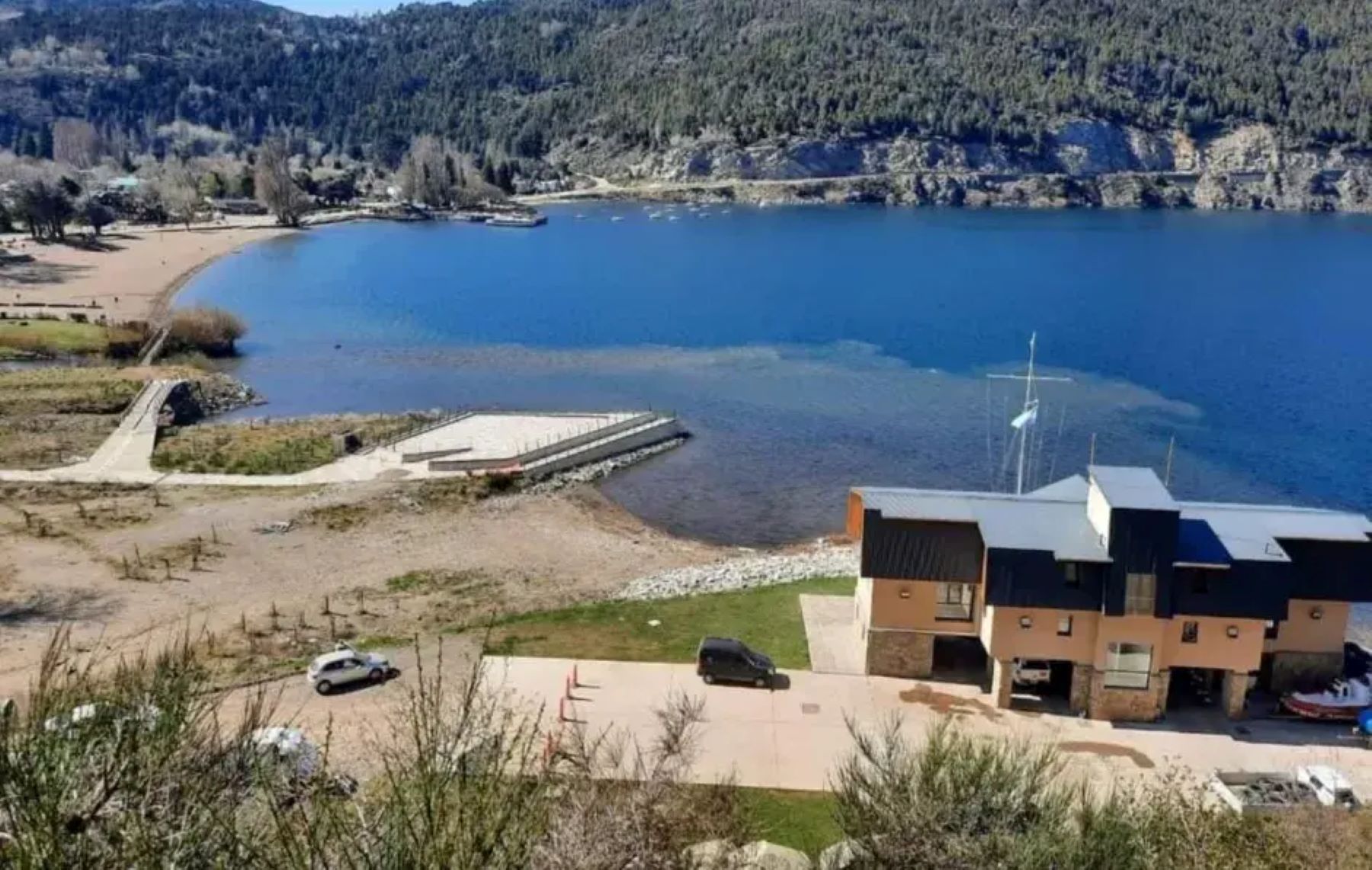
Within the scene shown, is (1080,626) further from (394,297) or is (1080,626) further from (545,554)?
(394,297)

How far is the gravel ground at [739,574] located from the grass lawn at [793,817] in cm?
1124

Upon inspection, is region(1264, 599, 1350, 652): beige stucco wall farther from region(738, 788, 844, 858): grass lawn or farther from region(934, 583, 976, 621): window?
region(738, 788, 844, 858): grass lawn

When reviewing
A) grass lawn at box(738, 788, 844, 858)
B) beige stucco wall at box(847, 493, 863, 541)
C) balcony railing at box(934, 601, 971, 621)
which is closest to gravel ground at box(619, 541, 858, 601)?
beige stucco wall at box(847, 493, 863, 541)

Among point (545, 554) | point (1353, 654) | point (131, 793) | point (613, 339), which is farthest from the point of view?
point (613, 339)

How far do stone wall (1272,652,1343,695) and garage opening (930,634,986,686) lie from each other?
664cm

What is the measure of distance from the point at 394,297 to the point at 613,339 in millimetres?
27889

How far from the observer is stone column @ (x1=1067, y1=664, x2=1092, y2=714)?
2544cm

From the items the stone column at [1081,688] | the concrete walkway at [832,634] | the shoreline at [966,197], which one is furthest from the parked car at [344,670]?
the shoreline at [966,197]

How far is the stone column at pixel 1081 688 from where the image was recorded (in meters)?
25.4

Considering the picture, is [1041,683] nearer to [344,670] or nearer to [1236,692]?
[1236,692]

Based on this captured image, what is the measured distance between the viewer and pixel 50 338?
222ft

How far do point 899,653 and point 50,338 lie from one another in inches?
2359

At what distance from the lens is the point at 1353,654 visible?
2795cm

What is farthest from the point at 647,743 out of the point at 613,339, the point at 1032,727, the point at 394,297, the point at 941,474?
the point at 394,297
